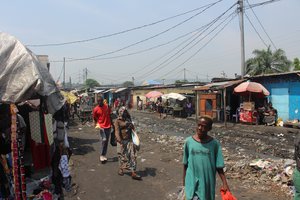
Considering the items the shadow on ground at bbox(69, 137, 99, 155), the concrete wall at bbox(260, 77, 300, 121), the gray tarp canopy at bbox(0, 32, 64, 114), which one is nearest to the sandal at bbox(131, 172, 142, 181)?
the shadow on ground at bbox(69, 137, 99, 155)

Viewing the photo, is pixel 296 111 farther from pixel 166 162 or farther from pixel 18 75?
pixel 18 75

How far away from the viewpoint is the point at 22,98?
3.90 meters

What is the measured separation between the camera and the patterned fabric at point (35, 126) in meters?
5.49

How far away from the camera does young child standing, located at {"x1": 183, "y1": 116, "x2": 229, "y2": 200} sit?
177 inches

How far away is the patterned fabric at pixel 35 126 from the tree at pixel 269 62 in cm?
3275

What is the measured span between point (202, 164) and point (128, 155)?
13.9 ft

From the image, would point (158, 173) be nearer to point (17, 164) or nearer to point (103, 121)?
point (103, 121)

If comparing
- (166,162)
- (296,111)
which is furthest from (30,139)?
(296,111)

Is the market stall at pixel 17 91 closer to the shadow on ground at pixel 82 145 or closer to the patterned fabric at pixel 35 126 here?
the patterned fabric at pixel 35 126

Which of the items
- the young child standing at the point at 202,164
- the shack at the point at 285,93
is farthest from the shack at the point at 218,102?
the young child standing at the point at 202,164

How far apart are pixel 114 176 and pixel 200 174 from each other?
4394 mm

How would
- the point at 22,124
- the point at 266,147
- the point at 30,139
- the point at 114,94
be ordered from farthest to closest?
the point at 114,94
the point at 266,147
the point at 30,139
the point at 22,124

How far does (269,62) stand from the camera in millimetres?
36062

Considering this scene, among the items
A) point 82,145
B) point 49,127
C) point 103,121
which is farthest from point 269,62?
point 49,127
